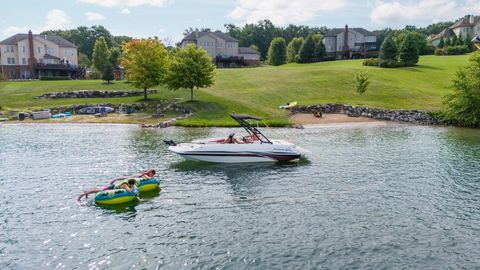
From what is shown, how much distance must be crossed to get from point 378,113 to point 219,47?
78.3 m

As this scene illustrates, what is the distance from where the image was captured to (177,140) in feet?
139

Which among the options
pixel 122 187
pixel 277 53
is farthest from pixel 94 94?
pixel 277 53

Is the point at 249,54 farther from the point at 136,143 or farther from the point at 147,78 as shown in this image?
the point at 136,143

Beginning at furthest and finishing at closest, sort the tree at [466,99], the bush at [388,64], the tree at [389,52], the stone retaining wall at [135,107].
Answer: the tree at [389,52] < the bush at [388,64] < the stone retaining wall at [135,107] < the tree at [466,99]

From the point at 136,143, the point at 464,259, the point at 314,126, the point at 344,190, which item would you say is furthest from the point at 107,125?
the point at 464,259

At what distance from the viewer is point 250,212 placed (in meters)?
23.1

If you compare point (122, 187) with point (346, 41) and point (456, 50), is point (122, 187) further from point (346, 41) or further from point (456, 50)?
point (346, 41)

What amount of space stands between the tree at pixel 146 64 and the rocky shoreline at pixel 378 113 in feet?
73.3

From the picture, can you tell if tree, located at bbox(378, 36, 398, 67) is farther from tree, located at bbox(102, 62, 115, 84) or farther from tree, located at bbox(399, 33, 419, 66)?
tree, located at bbox(102, 62, 115, 84)

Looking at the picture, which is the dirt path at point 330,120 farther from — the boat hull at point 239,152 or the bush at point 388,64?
the bush at point 388,64

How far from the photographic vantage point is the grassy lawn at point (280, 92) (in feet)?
197

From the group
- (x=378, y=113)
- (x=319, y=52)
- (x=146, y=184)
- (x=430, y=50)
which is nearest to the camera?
(x=146, y=184)

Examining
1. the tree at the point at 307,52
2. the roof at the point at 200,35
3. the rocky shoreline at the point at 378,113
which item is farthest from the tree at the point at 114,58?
the rocky shoreline at the point at 378,113

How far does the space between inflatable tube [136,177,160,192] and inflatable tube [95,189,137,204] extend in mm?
1513
